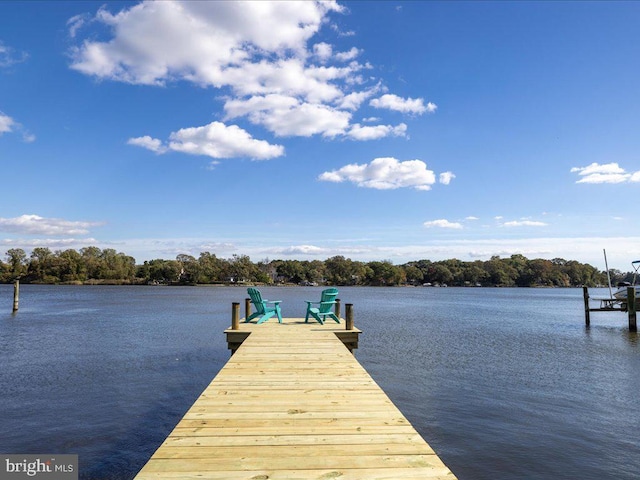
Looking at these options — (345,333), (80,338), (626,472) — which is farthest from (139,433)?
(80,338)

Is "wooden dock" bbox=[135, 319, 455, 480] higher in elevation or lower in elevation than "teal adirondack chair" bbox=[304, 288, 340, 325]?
lower

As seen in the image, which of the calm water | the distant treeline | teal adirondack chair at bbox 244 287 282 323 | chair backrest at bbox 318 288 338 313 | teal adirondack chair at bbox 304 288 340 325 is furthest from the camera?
the distant treeline

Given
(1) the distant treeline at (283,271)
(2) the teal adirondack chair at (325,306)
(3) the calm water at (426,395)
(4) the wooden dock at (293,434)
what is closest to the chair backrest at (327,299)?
(2) the teal adirondack chair at (325,306)

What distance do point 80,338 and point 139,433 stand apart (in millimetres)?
16029

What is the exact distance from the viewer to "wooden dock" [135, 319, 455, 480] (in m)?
3.18

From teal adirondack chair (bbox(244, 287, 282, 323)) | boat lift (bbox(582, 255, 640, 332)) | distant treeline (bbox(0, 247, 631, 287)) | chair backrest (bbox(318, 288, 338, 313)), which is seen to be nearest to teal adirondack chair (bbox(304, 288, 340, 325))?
chair backrest (bbox(318, 288, 338, 313))

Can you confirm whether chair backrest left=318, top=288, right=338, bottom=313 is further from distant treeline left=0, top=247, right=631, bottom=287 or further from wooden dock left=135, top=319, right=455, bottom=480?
distant treeline left=0, top=247, right=631, bottom=287

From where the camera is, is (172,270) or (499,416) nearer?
(499,416)

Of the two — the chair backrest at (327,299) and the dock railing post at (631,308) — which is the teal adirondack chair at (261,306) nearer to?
the chair backrest at (327,299)

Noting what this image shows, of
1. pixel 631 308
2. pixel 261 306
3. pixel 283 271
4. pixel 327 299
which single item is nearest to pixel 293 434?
pixel 261 306

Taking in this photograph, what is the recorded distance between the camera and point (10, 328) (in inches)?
1014

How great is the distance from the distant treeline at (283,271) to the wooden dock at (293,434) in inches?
5579

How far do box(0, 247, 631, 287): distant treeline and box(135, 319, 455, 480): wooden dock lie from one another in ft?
465

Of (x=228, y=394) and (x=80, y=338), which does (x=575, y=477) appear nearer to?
(x=228, y=394)
